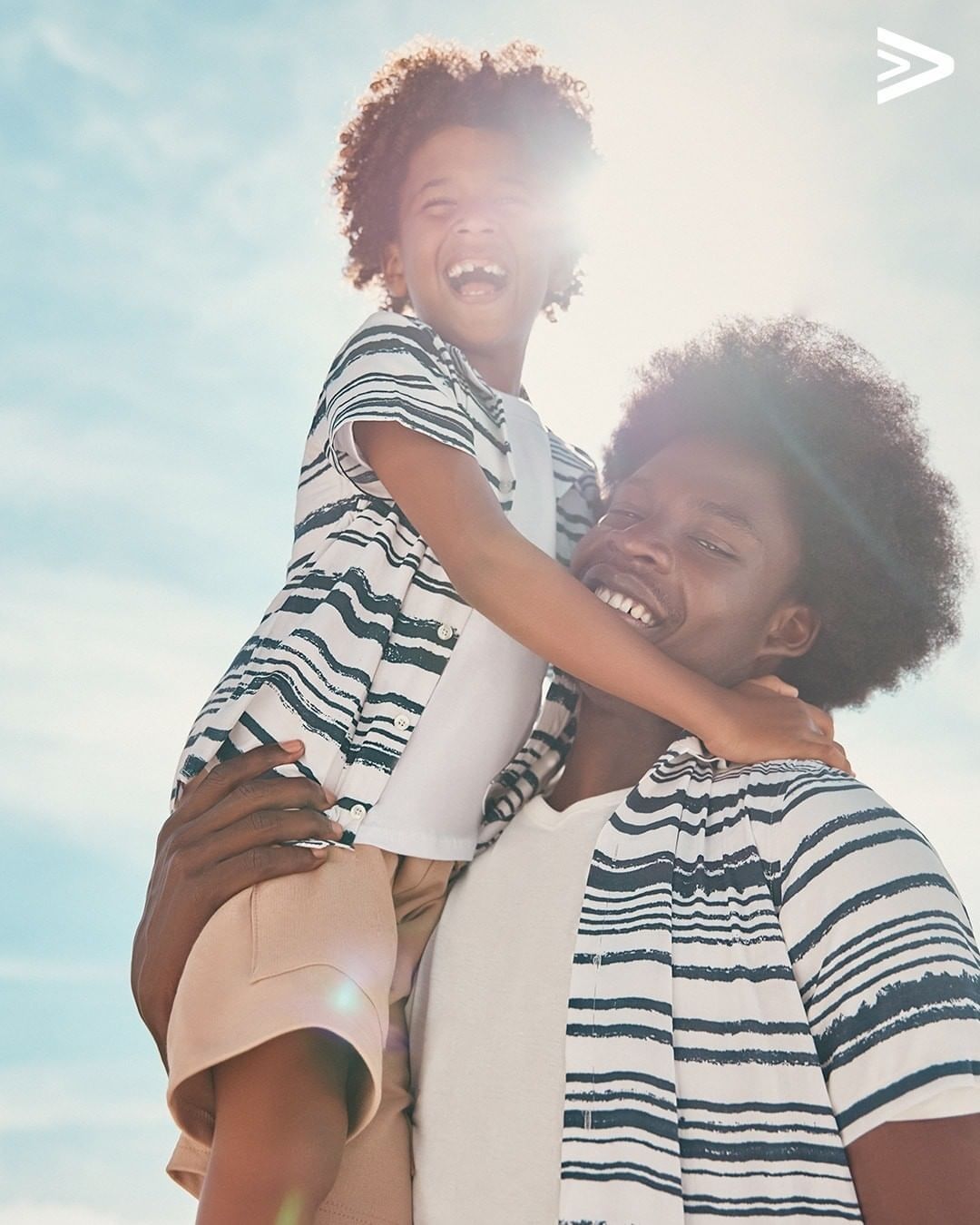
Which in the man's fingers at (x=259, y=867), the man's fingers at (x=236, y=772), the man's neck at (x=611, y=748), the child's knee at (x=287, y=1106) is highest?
the man's neck at (x=611, y=748)

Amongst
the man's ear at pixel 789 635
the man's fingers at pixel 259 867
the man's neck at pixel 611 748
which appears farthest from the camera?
the man's ear at pixel 789 635

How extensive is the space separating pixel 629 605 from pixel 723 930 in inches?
37.1

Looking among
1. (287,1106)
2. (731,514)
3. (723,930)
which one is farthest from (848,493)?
(287,1106)

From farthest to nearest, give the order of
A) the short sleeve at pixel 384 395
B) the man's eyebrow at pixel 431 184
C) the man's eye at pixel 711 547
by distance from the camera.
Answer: the man's eyebrow at pixel 431 184 → the man's eye at pixel 711 547 → the short sleeve at pixel 384 395

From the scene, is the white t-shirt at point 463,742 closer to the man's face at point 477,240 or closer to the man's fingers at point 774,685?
the man's fingers at point 774,685

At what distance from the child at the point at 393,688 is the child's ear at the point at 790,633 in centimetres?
43

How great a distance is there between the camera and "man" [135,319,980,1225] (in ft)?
7.41

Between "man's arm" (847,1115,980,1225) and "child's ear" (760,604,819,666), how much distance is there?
1508 millimetres

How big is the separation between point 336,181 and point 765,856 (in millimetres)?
2769

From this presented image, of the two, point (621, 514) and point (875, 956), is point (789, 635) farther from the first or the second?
point (875, 956)

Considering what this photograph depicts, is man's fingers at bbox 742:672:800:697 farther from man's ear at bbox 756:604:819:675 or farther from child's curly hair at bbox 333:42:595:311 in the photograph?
child's curly hair at bbox 333:42:595:311

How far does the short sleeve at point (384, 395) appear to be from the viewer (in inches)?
121

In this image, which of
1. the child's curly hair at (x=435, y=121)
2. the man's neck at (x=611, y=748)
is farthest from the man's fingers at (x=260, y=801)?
the child's curly hair at (x=435, y=121)

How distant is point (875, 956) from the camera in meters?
2.33
